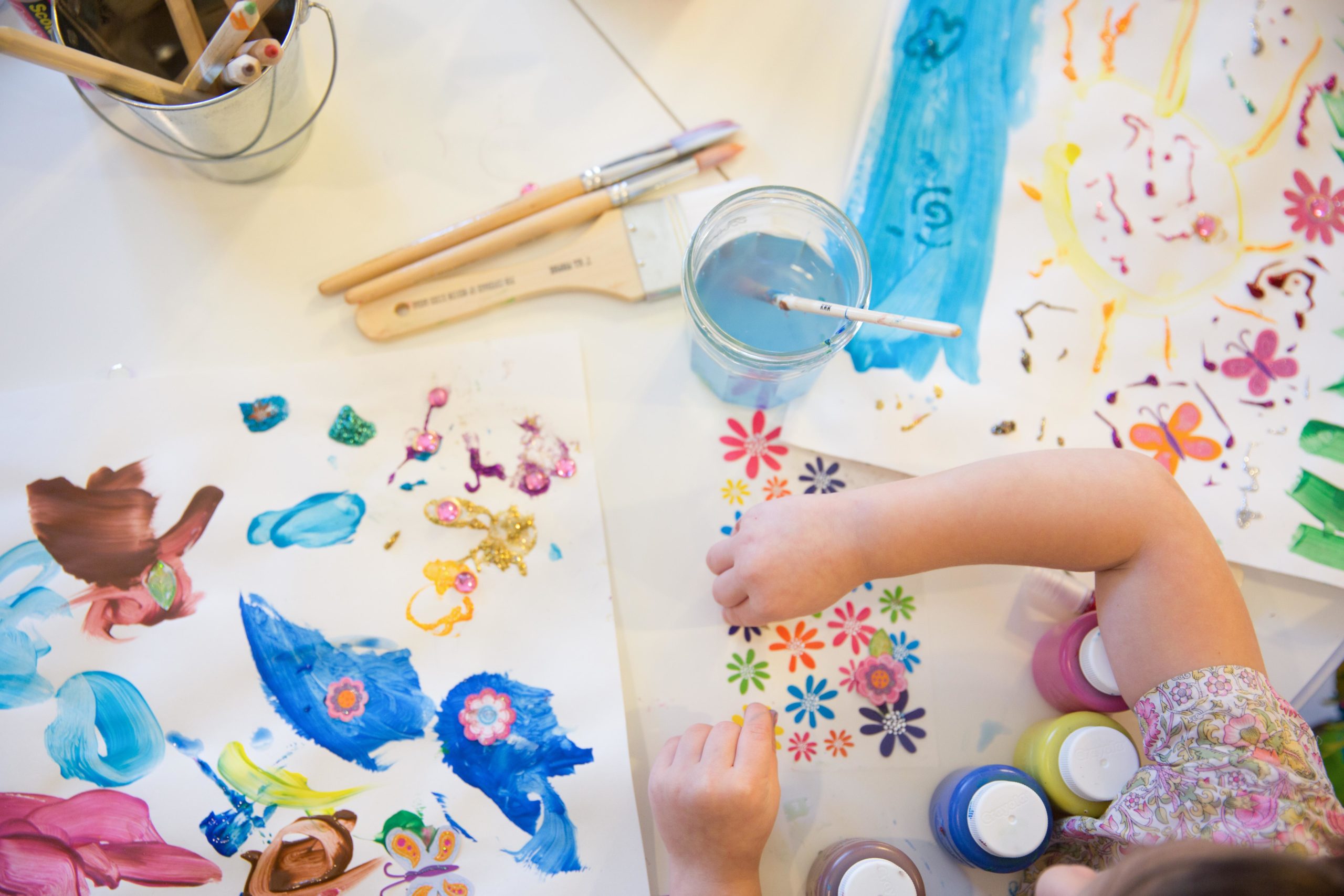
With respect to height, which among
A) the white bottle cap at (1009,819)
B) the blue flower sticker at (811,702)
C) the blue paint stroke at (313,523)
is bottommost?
the blue flower sticker at (811,702)

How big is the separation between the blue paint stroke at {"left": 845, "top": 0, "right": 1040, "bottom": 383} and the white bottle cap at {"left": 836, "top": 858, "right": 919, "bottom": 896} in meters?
0.42

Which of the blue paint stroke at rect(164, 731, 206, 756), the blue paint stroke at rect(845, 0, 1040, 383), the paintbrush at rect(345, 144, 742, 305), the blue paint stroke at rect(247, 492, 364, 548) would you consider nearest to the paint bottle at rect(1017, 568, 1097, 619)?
the blue paint stroke at rect(845, 0, 1040, 383)

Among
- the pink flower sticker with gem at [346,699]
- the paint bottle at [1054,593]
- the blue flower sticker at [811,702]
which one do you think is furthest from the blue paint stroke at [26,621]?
the paint bottle at [1054,593]

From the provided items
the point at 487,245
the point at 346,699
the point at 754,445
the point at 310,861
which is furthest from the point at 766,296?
the point at 310,861

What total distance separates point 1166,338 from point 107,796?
0.98 metres

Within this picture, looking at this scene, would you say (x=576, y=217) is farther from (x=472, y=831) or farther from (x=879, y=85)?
(x=472, y=831)

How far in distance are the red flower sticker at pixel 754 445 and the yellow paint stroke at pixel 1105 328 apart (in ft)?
0.97

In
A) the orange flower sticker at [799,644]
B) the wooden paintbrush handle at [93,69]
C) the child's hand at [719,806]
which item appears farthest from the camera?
the orange flower sticker at [799,644]

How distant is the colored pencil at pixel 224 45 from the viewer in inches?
17.9

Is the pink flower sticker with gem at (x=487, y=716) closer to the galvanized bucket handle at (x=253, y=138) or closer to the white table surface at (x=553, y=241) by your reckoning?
the white table surface at (x=553, y=241)

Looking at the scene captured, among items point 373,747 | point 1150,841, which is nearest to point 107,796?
point 373,747

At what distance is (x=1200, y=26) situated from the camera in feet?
2.29

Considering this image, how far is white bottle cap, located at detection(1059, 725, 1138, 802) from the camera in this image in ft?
1.87

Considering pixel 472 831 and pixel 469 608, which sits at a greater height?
pixel 469 608
